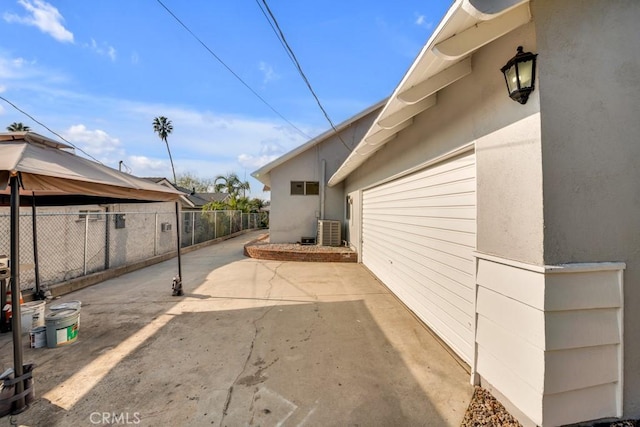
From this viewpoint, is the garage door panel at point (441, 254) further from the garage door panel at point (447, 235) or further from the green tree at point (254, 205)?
the green tree at point (254, 205)

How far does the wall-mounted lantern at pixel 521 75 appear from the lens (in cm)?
183

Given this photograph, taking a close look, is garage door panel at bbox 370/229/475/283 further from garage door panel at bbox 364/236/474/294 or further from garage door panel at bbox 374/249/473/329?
garage door panel at bbox 374/249/473/329

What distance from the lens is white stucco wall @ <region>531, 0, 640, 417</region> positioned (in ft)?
6.03

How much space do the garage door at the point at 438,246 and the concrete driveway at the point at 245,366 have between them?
1.10 ft

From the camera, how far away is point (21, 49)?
568cm

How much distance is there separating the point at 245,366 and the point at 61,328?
235 centimetres

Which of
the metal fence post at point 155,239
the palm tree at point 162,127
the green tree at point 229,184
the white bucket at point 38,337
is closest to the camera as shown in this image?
the white bucket at point 38,337

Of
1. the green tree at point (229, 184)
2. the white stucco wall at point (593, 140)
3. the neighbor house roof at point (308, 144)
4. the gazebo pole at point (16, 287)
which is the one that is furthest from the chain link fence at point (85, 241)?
the green tree at point (229, 184)

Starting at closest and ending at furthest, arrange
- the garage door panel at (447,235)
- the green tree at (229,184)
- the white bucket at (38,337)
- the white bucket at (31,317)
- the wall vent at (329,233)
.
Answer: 1. the garage door panel at (447,235)
2. the white bucket at (38,337)
3. the white bucket at (31,317)
4. the wall vent at (329,233)
5. the green tree at (229,184)

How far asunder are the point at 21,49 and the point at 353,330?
28.9ft

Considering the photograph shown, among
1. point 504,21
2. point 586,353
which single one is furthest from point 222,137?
point 586,353

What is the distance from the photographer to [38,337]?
315 cm

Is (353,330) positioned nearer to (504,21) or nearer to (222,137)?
(504,21)

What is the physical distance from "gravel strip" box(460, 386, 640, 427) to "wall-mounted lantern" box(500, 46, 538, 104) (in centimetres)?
240
